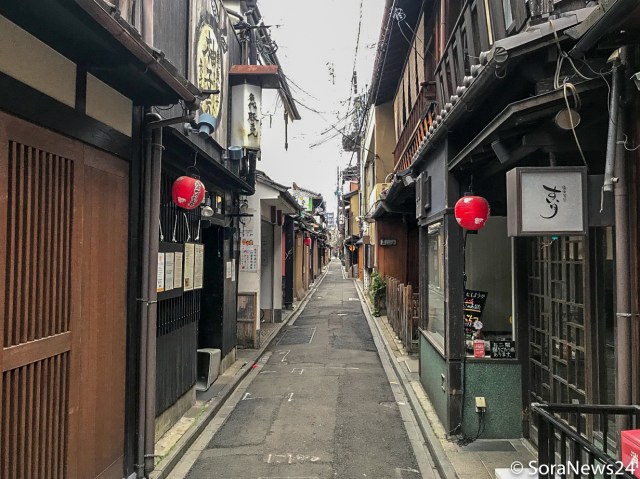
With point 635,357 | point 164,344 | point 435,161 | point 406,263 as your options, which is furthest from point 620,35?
point 406,263

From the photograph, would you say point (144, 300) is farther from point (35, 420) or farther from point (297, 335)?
point (297, 335)

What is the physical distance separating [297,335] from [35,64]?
12724 millimetres

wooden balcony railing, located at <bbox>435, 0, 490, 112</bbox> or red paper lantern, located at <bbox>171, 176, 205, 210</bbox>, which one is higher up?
wooden balcony railing, located at <bbox>435, 0, 490, 112</bbox>

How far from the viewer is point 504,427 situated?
617cm

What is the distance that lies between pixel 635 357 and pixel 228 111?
898 centimetres

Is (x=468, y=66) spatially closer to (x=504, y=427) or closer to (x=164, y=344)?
(x=504, y=427)

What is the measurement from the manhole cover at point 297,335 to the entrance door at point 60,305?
939 cm

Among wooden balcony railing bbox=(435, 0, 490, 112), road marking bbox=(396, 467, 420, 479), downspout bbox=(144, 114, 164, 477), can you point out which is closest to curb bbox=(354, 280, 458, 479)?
road marking bbox=(396, 467, 420, 479)

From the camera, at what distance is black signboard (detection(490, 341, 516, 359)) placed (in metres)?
6.29

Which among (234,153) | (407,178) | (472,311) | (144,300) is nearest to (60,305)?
(144,300)

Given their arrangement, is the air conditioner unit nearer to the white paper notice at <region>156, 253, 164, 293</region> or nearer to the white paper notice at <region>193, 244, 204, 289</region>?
the white paper notice at <region>193, 244, 204, 289</region>

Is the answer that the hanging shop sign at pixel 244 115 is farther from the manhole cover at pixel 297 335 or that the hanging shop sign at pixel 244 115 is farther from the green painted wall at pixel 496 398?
the green painted wall at pixel 496 398

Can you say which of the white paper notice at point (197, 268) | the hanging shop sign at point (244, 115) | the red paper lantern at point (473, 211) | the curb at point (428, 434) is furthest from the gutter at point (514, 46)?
the hanging shop sign at point (244, 115)

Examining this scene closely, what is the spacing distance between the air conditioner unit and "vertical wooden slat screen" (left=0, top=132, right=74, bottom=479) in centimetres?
497
